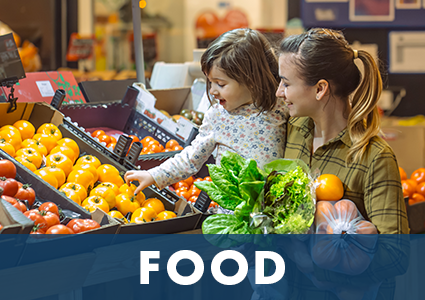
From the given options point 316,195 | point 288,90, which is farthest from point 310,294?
point 288,90

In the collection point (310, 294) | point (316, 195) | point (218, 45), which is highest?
point (218, 45)

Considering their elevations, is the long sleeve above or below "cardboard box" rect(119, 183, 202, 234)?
above

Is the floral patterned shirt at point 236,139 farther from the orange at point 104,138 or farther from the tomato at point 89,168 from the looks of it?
the orange at point 104,138

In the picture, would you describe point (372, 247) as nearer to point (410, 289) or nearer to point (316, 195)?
point (316, 195)

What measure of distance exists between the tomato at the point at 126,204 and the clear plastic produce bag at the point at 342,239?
84 centimetres

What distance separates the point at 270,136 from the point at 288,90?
1.02ft

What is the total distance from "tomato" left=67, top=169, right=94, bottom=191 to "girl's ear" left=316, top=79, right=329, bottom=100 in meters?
1.03

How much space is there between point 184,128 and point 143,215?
976 millimetres

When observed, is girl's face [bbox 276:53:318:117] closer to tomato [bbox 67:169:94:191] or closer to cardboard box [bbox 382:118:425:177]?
tomato [bbox 67:169:94:191]

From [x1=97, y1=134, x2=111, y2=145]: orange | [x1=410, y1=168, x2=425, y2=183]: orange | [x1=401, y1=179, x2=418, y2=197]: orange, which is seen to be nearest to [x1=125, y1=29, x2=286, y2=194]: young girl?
[x1=97, y1=134, x2=111, y2=145]: orange

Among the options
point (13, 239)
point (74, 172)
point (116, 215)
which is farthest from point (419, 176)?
point (13, 239)

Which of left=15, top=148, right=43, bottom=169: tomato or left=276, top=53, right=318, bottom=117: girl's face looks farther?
left=15, top=148, right=43, bottom=169: tomato

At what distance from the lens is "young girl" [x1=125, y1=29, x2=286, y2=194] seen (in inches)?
66.4

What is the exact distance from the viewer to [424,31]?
6238 millimetres
